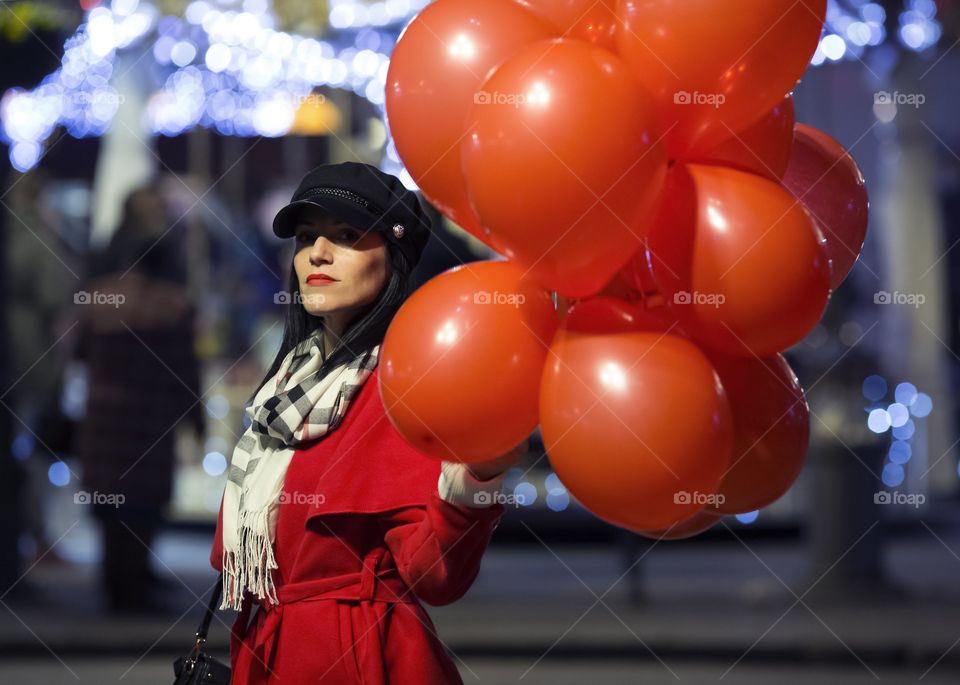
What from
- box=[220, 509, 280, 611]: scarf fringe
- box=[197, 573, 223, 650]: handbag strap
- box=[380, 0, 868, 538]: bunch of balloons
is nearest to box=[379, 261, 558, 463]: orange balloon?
box=[380, 0, 868, 538]: bunch of balloons

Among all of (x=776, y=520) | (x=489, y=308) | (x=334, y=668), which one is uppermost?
(x=489, y=308)

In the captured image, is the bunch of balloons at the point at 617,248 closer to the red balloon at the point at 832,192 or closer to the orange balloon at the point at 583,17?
the orange balloon at the point at 583,17

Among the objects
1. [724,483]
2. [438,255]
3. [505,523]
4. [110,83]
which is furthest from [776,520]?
[724,483]

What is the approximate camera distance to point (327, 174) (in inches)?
82.7

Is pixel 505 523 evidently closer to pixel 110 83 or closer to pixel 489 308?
pixel 110 83

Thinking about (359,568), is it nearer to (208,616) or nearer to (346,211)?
(208,616)

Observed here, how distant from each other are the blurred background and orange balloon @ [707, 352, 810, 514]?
119 inches

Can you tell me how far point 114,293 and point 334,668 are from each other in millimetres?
4087

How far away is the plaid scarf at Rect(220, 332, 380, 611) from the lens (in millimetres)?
2029

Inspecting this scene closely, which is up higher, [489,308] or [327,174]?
[327,174]

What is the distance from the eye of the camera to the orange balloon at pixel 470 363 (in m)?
1.76

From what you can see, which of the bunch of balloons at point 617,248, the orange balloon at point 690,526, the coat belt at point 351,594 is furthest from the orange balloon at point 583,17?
the coat belt at point 351,594

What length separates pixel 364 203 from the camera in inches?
80.7

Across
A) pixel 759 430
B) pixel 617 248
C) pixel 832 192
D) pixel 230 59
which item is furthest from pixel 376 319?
pixel 230 59
